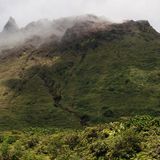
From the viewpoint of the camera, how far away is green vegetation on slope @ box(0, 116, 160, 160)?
132750mm

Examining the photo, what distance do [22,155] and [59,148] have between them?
14.6 m

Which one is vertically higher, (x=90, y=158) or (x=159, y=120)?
(x=159, y=120)

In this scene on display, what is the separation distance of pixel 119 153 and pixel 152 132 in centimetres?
1324

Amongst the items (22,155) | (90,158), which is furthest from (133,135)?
(22,155)

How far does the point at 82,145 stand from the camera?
15838 centimetres

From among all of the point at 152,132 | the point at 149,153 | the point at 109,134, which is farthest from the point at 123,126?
the point at 149,153

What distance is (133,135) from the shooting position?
13512 centimetres

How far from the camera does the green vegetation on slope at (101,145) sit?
133 m

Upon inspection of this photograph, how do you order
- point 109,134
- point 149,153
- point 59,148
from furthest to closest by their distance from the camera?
point 59,148, point 109,134, point 149,153

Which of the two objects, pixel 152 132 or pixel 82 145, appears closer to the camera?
pixel 152 132

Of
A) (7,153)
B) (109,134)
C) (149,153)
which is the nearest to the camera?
(149,153)

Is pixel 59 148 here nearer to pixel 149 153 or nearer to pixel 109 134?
pixel 109 134

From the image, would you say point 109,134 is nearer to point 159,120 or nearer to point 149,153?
point 159,120

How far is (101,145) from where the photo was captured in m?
144
